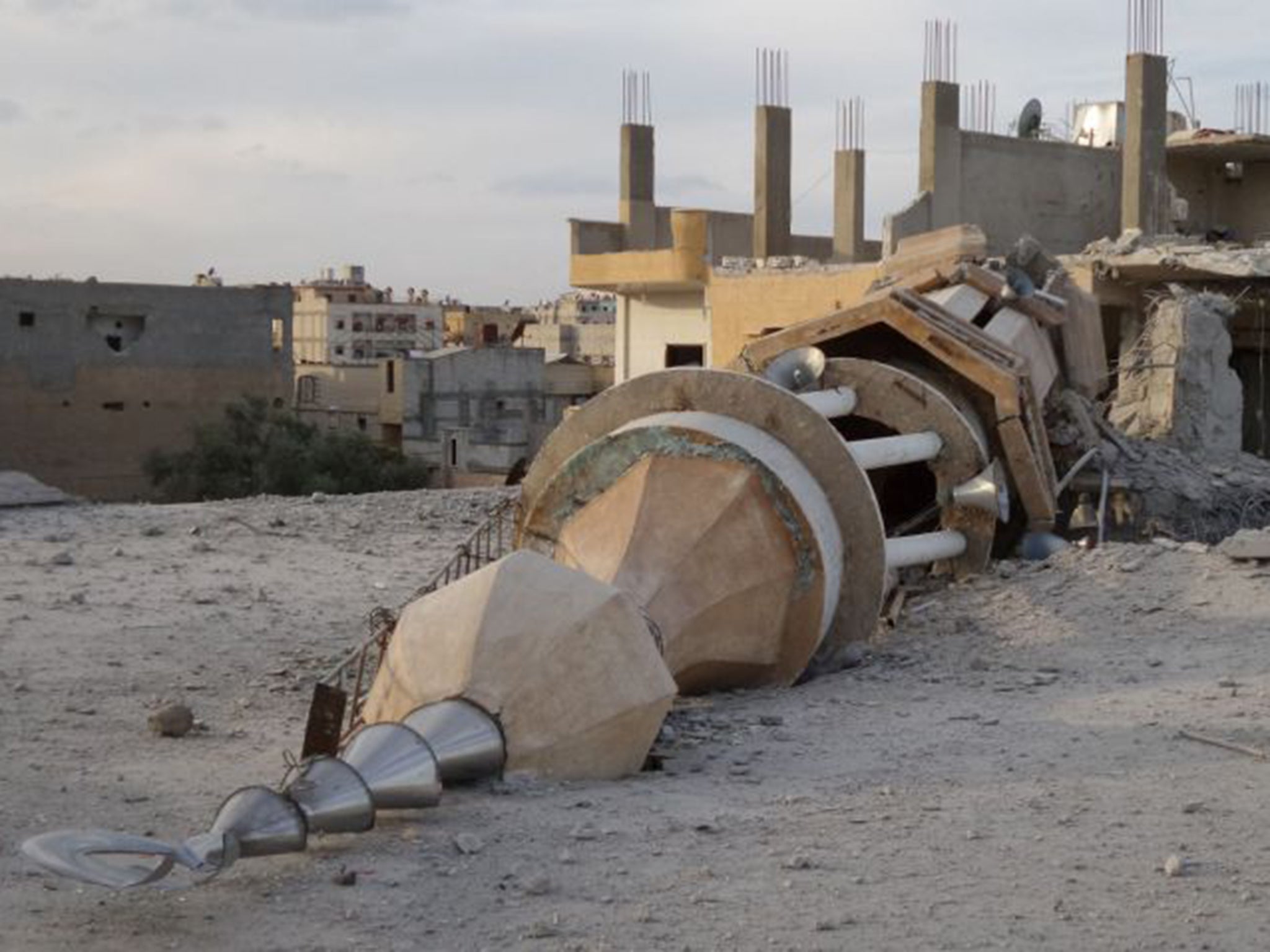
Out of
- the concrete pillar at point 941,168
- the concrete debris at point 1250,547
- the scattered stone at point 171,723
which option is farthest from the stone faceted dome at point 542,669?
the concrete pillar at point 941,168

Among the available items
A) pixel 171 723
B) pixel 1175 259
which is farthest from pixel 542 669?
pixel 1175 259

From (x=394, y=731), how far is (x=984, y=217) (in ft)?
62.0

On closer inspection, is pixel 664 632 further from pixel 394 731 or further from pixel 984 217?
pixel 984 217

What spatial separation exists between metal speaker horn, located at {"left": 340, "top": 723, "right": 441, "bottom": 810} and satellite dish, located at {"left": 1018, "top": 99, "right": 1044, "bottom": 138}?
914 inches

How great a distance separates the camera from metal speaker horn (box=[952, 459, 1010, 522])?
8.89m

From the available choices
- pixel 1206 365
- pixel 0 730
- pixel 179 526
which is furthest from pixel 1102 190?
pixel 0 730

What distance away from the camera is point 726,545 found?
280 inches

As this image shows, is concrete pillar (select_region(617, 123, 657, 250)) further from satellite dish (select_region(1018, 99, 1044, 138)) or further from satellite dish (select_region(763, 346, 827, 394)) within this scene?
satellite dish (select_region(763, 346, 827, 394))

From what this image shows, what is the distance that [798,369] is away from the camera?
9.41 meters

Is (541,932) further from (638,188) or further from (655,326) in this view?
(638,188)

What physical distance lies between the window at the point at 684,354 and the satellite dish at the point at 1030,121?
5.89 metres

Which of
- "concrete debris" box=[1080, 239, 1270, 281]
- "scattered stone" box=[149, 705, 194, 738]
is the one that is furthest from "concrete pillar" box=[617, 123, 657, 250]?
"scattered stone" box=[149, 705, 194, 738]

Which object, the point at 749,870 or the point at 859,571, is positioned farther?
the point at 859,571

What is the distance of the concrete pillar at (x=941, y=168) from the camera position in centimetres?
2216
